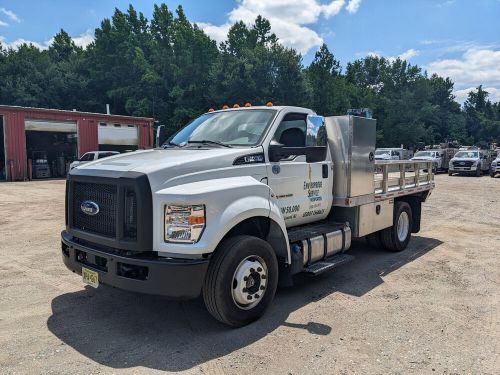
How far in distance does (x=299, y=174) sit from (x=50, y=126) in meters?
23.5

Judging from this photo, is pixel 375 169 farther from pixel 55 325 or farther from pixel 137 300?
pixel 55 325

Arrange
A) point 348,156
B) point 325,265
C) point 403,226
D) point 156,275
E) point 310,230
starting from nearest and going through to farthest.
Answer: point 156,275 < point 325,265 < point 310,230 < point 348,156 < point 403,226

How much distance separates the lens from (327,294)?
5.35 metres

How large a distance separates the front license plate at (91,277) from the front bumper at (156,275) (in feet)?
0.35

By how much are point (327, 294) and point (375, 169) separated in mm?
2323

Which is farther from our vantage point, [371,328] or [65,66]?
[65,66]

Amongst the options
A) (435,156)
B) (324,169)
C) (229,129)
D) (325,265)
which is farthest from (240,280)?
(435,156)

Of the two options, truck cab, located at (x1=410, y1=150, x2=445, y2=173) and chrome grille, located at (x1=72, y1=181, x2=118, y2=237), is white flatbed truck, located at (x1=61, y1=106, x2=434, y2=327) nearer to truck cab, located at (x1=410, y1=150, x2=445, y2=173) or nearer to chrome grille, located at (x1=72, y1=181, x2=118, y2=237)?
chrome grille, located at (x1=72, y1=181, x2=118, y2=237)

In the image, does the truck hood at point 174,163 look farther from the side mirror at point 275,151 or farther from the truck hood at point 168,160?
the side mirror at point 275,151

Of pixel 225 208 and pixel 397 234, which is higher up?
pixel 225 208

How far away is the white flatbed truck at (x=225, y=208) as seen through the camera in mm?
3801

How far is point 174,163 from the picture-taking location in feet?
13.3

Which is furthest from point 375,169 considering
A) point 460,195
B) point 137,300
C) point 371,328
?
point 460,195

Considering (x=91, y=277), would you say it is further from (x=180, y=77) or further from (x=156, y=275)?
(x=180, y=77)
